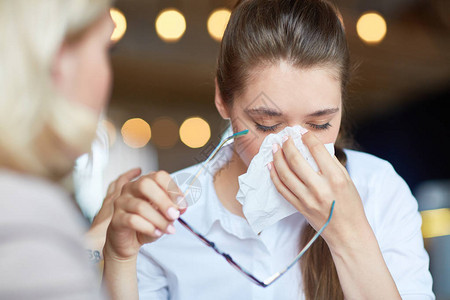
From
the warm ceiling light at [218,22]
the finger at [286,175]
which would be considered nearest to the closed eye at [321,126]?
the finger at [286,175]

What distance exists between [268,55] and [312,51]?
0.10 m

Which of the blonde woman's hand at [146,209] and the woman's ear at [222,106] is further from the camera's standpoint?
→ the woman's ear at [222,106]

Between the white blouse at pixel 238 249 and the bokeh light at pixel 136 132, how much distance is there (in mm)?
3951

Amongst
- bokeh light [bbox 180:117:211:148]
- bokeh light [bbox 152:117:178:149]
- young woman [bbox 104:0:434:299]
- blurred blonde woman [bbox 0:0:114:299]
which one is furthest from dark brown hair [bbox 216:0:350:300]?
bokeh light [bbox 152:117:178:149]

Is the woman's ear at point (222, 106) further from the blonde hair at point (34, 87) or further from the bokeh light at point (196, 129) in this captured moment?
the bokeh light at point (196, 129)

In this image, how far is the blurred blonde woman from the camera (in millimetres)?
373

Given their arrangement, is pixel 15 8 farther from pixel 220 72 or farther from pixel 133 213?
pixel 220 72

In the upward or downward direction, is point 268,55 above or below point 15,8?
below

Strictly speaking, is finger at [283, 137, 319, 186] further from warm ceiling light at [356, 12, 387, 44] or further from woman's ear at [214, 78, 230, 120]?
warm ceiling light at [356, 12, 387, 44]

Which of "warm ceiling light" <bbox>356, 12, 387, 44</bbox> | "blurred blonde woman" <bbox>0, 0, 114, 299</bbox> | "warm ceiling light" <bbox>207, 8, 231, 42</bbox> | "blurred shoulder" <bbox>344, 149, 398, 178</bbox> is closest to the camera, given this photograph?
"blurred blonde woman" <bbox>0, 0, 114, 299</bbox>

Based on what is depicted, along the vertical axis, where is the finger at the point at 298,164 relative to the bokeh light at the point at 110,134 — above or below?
above

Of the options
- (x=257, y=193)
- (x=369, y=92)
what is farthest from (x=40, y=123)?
(x=369, y=92)

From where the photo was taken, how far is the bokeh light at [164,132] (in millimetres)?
5609

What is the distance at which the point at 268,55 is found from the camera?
38.5 inches
